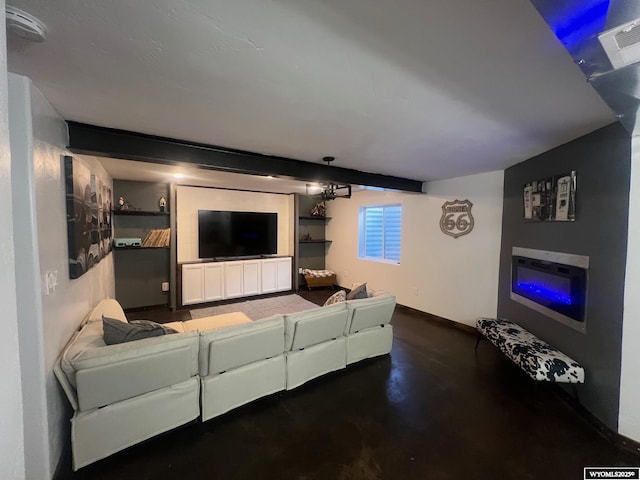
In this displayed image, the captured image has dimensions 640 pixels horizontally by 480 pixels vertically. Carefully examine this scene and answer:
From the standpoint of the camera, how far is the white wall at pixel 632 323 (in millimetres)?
1871

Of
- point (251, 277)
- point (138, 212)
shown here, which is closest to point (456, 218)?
point (251, 277)

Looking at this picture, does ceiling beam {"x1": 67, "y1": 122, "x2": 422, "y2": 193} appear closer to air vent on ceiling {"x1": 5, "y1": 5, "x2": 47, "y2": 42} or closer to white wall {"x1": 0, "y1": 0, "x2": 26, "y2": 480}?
air vent on ceiling {"x1": 5, "y1": 5, "x2": 47, "y2": 42}

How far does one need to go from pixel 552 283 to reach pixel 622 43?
238 cm

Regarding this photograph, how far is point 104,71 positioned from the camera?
135cm

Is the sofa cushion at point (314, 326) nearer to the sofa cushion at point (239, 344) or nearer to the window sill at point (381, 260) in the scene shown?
the sofa cushion at point (239, 344)

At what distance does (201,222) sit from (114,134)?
288 centimetres

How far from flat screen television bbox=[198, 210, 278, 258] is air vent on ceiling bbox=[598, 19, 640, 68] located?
5.11 meters

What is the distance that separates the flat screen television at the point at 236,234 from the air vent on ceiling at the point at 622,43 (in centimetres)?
511

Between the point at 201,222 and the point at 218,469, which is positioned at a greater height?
the point at 201,222

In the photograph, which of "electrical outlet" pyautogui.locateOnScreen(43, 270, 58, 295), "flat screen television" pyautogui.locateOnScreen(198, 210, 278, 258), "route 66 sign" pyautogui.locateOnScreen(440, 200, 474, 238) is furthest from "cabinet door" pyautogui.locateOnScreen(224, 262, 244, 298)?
"route 66 sign" pyautogui.locateOnScreen(440, 200, 474, 238)

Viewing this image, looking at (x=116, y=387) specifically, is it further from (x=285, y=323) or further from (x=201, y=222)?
(x=201, y=222)

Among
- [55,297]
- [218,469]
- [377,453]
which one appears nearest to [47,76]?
[55,297]

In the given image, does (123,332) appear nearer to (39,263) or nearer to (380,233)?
(39,263)

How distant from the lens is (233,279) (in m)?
5.18
